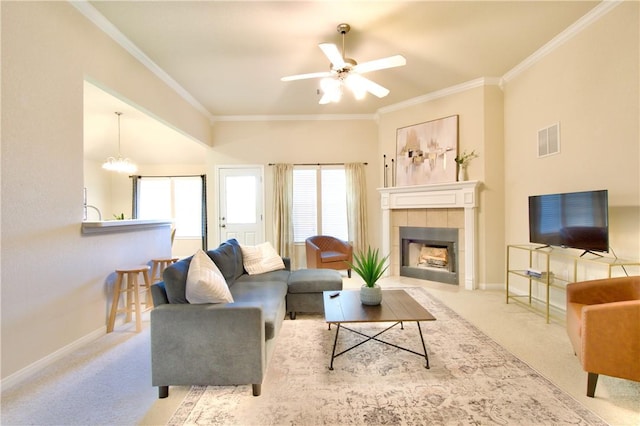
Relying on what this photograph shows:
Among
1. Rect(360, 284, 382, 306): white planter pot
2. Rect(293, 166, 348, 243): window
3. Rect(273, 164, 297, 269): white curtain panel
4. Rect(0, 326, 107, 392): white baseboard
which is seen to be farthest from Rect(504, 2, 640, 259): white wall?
Rect(0, 326, 107, 392): white baseboard

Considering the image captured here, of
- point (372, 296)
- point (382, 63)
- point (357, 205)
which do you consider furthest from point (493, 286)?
point (382, 63)

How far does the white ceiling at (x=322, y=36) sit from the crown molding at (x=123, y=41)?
1.8 inches

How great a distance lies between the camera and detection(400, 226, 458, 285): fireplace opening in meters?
4.50

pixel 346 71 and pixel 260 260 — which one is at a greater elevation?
pixel 346 71

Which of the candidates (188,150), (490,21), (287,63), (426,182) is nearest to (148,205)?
(188,150)

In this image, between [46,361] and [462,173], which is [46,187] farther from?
[462,173]

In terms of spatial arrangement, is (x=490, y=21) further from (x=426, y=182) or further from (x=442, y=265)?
(x=442, y=265)

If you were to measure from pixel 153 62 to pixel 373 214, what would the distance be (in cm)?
421

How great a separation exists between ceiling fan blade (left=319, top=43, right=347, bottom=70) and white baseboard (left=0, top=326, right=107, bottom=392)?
3.34m

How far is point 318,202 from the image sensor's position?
555 centimetres

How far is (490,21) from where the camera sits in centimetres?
282

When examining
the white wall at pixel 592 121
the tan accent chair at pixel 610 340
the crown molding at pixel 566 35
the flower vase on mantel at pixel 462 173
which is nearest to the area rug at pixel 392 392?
the tan accent chair at pixel 610 340

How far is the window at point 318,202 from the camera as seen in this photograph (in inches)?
219

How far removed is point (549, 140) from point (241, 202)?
4.93 m
